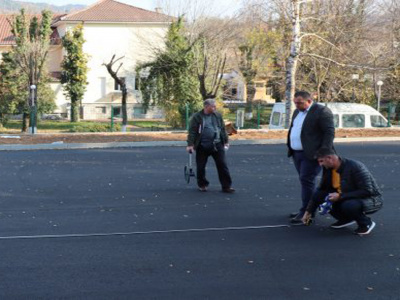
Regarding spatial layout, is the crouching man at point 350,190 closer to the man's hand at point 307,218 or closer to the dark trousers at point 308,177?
the man's hand at point 307,218

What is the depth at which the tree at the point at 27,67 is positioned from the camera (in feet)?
119

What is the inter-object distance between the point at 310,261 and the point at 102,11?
4366cm

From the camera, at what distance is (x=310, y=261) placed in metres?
6.08

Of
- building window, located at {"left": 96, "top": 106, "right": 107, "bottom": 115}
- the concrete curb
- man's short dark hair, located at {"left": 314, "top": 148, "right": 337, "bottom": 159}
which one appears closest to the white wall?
building window, located at {"left": 96, "top": 106, "right": 107, "bottom": 115}

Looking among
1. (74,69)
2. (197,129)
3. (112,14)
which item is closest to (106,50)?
(112,14)

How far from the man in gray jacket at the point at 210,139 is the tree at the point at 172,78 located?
22.8 m

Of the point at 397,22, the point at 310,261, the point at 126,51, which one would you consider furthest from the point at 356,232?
the point at 126,51

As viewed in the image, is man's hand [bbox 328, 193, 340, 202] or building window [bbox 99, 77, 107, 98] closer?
man's hand [bbox 328, 193, 340, 202]

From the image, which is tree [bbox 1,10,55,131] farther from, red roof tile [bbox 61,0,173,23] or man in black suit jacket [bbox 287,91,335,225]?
man in black suit jacket [bbox 287,91,335,225]

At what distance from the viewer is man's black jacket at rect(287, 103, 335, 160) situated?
7.54 m

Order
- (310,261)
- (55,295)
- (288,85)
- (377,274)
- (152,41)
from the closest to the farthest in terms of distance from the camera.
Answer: (55,295), (377,274), (310,261), (288,85), (152,41)

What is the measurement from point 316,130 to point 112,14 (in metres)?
41.1

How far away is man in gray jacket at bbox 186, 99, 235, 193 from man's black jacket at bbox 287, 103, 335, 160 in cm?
257

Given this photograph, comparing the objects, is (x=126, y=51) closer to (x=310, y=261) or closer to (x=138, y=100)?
(x=138, y=100)
